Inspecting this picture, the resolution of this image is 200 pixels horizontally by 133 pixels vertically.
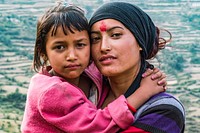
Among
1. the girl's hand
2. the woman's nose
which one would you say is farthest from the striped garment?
the woman's nose

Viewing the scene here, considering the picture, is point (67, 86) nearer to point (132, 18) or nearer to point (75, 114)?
point (75, 114)

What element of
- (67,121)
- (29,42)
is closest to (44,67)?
(67,121)

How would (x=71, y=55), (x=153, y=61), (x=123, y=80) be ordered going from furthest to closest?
(x=153, y=61) < (x=123, y=80) < (x=71, y=55)

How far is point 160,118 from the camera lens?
5.75 ft

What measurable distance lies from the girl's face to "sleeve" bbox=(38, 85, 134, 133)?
0.18m

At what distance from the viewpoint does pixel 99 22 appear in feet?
6.48

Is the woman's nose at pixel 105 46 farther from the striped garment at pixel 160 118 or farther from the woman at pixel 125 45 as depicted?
the striped garment at pixel 160 118

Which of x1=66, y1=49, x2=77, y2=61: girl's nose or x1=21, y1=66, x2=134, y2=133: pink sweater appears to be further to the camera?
x1=66, y1=49, x2=77, y2=61: girl's nose

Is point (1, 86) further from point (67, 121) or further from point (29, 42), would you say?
point (67, 121)

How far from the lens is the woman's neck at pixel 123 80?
2.03 metres

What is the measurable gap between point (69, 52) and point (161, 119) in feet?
1.62

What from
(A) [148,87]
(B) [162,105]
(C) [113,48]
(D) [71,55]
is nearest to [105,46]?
(C) [113,48]

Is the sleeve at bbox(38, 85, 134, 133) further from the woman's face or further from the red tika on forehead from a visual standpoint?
the red tika on forehead

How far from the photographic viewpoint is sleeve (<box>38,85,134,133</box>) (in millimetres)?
1757
